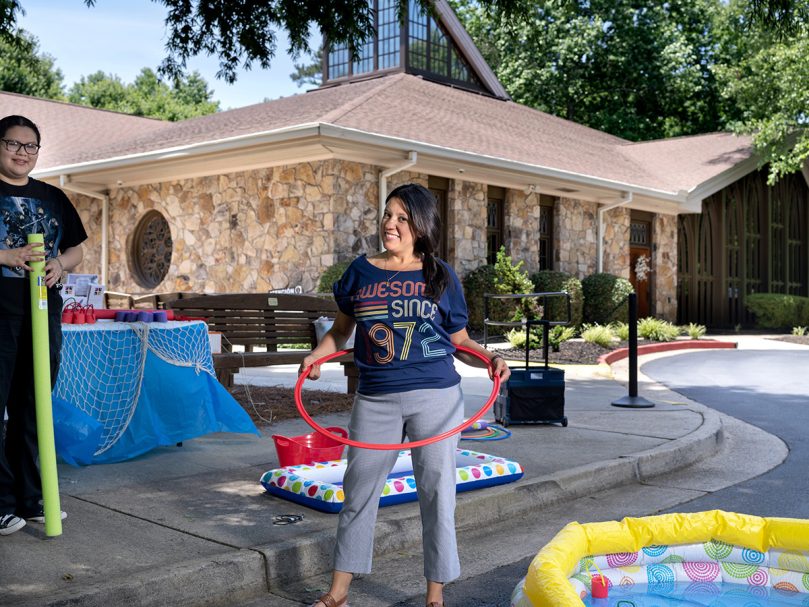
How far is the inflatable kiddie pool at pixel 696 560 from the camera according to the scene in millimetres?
4086

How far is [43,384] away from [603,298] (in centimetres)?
1904

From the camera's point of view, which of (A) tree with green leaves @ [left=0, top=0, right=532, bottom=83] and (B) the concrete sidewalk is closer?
(B) the concrete sidewalk

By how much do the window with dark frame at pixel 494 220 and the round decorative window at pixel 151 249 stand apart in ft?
24.0

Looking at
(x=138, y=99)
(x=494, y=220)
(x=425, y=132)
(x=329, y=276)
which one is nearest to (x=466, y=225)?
(x=494, y=220)

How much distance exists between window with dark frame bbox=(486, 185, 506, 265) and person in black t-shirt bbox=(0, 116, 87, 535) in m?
16.4

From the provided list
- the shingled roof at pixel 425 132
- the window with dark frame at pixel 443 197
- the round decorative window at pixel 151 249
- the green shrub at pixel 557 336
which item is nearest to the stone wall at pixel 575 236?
the shingled roof at pixel 425 132

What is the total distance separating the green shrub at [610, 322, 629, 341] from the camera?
1980 cm

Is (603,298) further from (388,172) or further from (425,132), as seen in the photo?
(388,172)

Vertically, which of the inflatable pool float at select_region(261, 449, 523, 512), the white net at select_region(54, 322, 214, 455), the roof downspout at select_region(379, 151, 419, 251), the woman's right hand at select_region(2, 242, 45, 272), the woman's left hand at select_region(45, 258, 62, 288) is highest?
the roof downspout at select_region(379, 151, 419, 251)

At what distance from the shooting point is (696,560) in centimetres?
427

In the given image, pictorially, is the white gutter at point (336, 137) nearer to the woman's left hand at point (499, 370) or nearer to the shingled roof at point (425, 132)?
the shingled roof at point (425, 132)

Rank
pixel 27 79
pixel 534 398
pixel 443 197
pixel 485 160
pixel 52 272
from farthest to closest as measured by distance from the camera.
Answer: pixel 27 79, pixel 443 197, pixel 485 160, pixel 534 398, pixel 52 272

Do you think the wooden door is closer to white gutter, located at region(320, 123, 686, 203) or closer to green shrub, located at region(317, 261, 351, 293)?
white gutter, located at region(320, 123, 686, 203)

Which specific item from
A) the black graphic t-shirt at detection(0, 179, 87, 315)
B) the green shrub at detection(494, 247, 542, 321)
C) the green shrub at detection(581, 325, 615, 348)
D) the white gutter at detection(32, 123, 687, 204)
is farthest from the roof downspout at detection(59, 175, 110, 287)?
the black graphic t-shirt at detection(0, 179, 87, 315)
